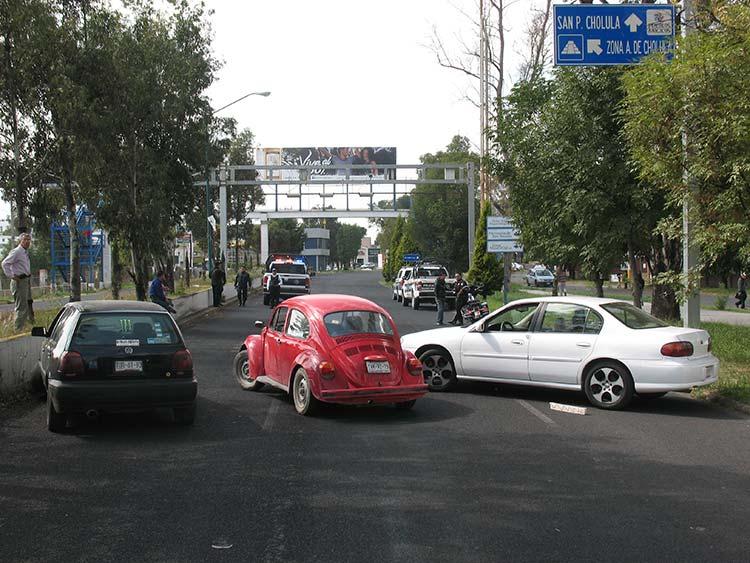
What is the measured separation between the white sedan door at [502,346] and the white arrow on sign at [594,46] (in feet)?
17.2

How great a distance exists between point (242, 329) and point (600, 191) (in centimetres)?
1215

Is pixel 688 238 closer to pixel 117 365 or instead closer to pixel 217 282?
pixel 117 365

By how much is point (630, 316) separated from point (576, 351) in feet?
3.21

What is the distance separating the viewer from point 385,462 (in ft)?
26.0

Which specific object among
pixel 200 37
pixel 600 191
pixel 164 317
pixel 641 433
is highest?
pixel 200 37

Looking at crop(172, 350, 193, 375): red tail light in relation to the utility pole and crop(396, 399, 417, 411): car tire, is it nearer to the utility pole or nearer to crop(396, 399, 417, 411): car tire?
crop(396, 399, 417, 411): car tire

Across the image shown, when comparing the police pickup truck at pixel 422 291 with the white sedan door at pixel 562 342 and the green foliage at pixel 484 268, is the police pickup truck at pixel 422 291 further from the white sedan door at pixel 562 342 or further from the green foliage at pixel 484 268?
the white sedan door at pixel 562 342

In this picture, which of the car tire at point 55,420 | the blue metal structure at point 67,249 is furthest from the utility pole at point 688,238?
the blue metal structure at point 67,249

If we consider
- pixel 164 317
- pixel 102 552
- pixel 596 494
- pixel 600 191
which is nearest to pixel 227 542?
pixel 102 552

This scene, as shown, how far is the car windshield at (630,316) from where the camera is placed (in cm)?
1141

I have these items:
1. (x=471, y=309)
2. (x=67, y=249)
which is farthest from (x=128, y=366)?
(x=67, y=249)

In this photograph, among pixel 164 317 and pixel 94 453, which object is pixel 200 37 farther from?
pixel 94 453

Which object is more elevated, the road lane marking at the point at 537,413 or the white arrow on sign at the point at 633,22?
the white arrow on sign at the point at 633,22

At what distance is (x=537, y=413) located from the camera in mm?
10867
